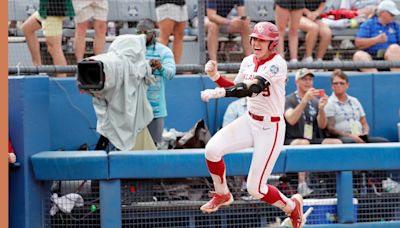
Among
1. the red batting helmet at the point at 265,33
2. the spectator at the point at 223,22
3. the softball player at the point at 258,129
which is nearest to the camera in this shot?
the red batting helmet at the point at 265,33

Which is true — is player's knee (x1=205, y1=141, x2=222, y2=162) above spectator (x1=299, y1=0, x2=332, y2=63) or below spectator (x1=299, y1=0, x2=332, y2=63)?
below

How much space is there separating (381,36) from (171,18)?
2556mm

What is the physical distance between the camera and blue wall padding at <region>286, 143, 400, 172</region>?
9109 millimetres

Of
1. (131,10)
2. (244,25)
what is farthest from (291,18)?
(131,10)

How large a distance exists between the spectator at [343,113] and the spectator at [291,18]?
2.21 feet

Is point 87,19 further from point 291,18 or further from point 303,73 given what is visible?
point 303,73

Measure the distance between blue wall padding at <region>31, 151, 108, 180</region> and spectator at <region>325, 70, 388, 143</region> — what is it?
267 centimetres

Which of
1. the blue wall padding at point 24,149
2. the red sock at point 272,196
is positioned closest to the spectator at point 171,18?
the blue wall padding at point 24,149

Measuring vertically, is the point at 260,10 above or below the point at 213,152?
above

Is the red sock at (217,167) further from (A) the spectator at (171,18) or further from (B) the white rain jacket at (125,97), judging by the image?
(A) the spectator at (171,18)

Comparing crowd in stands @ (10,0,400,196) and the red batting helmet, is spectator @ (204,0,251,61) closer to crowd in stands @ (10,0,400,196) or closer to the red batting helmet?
crowd in stands @ (10,0,400,196)

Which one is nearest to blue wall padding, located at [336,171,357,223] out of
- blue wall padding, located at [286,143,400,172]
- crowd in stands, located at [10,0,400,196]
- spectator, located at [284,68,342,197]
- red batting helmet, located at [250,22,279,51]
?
blue wall padding, located at [286,143,400,172]

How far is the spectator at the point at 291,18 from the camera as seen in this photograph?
10.5m

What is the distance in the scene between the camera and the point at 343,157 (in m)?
9.23
